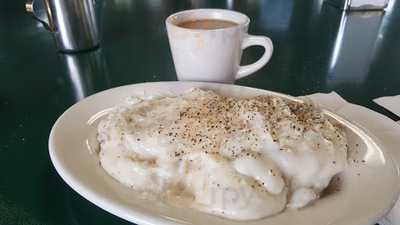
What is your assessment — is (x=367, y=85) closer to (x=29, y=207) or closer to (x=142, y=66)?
(x=142, y=66)

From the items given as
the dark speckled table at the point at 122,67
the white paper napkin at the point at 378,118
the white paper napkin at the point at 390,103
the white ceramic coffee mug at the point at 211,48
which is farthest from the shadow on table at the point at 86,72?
the white paper napkin at the point at 390,103

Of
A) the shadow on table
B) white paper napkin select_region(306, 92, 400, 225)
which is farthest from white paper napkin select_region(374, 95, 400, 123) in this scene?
the shadow on table

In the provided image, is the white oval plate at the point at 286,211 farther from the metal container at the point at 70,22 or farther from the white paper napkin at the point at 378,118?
the metal container at the point at 70,22

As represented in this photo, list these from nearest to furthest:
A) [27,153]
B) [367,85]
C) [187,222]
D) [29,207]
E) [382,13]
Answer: [187,222] < [29,207] < [27,153] < [367,85] < [382,13]

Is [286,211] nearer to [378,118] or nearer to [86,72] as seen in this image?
[378,118]

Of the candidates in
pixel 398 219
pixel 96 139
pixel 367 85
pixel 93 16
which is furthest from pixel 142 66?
pixel 398 219

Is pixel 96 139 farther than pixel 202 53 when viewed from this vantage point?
No

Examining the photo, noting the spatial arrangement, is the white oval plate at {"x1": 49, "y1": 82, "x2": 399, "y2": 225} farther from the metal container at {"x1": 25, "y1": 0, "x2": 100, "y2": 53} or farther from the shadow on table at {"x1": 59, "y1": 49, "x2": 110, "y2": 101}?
the metal container at {"x1": 25, "y1": 0, "x2": 100, "y2": 53}
